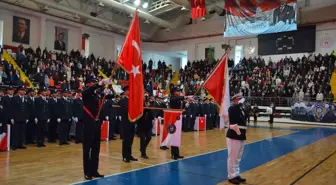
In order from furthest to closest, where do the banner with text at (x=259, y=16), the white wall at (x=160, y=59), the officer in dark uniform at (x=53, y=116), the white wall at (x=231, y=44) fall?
the white wall at (x=160, y=59), the white wall at (x=231, y=44), the banner with text at (x=259, y=16), the officer in dark uniform at (x=53, y=116)

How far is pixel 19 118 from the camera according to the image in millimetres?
8469

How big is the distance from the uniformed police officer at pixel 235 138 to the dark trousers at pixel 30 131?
19.6 ft

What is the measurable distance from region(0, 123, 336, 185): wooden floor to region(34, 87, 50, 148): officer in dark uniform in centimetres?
30

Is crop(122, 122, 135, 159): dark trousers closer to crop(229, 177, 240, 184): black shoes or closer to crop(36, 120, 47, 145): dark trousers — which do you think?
crop(229, 177, 240, 184): black shoes

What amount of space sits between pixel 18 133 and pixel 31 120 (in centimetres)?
59

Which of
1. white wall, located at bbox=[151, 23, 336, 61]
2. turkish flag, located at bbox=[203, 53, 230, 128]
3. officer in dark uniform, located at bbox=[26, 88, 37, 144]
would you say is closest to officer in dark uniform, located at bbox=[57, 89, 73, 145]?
officer in dark uniform, located at bbox=[26, 88, 37, 144]

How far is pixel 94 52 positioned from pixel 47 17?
5.82 metres

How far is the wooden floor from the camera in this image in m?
5.62

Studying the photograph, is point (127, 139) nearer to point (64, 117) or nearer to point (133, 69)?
point (133, 69)

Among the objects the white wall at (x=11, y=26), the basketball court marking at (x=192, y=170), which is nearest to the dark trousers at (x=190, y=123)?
the basketball court marking at (x=192, y=170)

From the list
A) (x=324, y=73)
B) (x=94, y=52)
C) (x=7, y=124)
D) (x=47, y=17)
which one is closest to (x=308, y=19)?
(x=324, y=73)

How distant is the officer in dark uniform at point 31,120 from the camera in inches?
350

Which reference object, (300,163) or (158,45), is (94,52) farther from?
(300,163)

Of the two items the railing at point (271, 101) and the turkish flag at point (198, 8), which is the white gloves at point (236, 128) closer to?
the turkish flag at point (198, 8)
